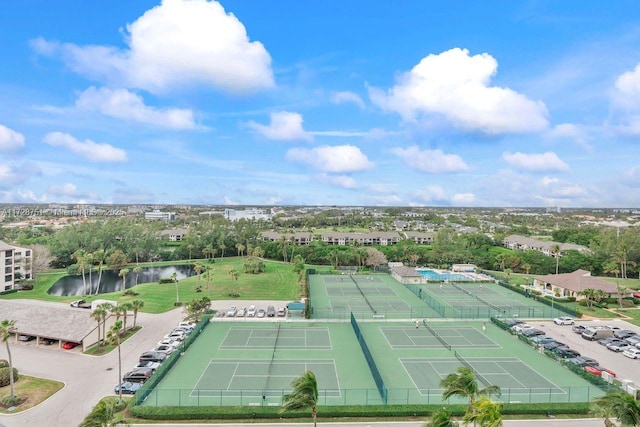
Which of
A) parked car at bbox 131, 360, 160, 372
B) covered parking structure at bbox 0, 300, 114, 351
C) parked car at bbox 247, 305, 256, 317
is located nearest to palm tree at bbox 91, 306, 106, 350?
covered parking structure at bbox 0, 300, 114, 351

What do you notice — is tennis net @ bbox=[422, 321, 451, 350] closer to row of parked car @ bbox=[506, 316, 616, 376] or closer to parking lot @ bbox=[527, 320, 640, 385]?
row of parked car @ bbox=[506, 316, 616, 376]

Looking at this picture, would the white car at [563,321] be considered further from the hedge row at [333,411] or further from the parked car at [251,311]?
the parked car at [251,311]

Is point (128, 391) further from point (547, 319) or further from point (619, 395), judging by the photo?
point (547, 319)

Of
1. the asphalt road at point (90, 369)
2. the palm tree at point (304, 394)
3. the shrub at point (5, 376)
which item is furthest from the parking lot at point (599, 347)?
the shrub at point (5, 376)

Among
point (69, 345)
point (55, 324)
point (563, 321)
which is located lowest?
point (69, 345)

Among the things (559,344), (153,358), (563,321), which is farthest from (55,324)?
(563,321)

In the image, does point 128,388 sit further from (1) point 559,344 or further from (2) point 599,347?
(2) point 599,347
